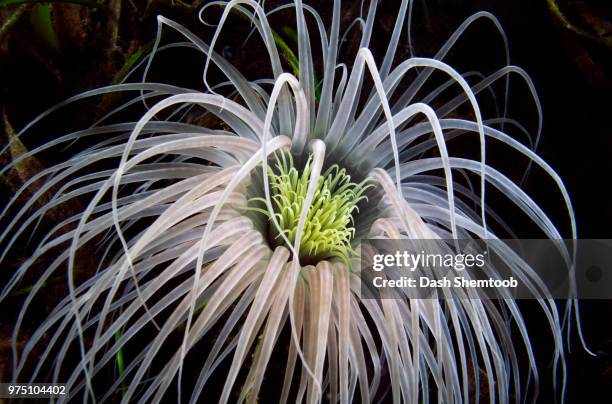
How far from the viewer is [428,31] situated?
6.95ft

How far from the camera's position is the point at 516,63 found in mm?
2107

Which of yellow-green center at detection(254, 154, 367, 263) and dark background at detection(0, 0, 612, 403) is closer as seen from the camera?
yellow-green center at detection(254, 154, 367, 263)

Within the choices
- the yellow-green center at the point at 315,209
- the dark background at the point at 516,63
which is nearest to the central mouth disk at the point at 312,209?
the yellow-green center at the point at 315,209

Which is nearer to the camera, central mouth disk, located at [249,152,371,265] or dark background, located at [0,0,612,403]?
central mouth disk, located at [249,152,371,265]

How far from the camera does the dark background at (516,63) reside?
5.91 ft

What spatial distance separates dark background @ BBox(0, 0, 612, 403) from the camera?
5.91 feet

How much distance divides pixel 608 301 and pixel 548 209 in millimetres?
404

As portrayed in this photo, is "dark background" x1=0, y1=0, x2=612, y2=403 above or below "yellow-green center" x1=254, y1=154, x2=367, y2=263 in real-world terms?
above

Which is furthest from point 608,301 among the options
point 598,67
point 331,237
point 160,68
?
point 160,68

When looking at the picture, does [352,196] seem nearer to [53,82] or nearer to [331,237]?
[331,237]

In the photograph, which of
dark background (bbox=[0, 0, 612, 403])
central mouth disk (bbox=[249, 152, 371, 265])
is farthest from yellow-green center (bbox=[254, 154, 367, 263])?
dark background (bbox=[0, 0, 612, 403])

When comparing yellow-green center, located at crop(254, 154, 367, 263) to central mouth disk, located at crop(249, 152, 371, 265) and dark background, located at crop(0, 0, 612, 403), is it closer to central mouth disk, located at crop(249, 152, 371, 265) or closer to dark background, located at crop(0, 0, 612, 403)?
central mouth disk, located at crop(249, 152, 371, 265)

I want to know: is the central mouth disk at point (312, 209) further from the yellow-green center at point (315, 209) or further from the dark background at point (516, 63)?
the dark background at point (516, 63)

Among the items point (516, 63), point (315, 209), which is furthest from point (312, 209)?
point (516, 63)
